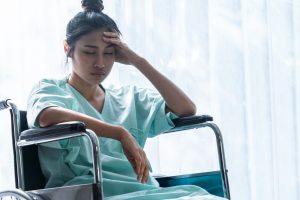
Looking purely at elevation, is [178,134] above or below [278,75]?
below

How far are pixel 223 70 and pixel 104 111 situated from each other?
771 millimetres

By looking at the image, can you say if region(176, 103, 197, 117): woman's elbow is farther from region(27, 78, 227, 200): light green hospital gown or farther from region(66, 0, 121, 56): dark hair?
region(66, 0, 121, 56): dark hair

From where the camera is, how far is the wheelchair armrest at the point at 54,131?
4.60 ft

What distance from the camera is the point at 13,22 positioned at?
98.3 inches

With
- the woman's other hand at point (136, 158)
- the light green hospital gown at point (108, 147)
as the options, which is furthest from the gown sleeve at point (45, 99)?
the woman's other hand at point (136, 158)

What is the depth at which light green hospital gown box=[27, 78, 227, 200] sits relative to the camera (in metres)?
1.61

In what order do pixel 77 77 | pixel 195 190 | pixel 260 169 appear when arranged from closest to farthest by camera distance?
1. pixel 195 190
2. pixel 77 77
3. pixel 260 169

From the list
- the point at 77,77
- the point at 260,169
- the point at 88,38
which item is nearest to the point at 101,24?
the point at 88,38

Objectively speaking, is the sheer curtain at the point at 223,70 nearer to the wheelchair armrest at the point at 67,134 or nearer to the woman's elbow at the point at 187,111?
the woman's elbow at the point at 187,111

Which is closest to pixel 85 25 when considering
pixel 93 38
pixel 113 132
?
pixel 93 38

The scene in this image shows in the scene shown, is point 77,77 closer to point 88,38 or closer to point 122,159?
point 88,38

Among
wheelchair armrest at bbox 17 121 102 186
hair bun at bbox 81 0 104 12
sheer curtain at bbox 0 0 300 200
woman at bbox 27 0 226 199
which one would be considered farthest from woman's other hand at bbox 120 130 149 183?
sheer curtain at bbox 0 0 300 200

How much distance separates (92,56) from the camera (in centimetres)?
175

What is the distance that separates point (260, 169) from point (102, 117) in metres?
0.87
